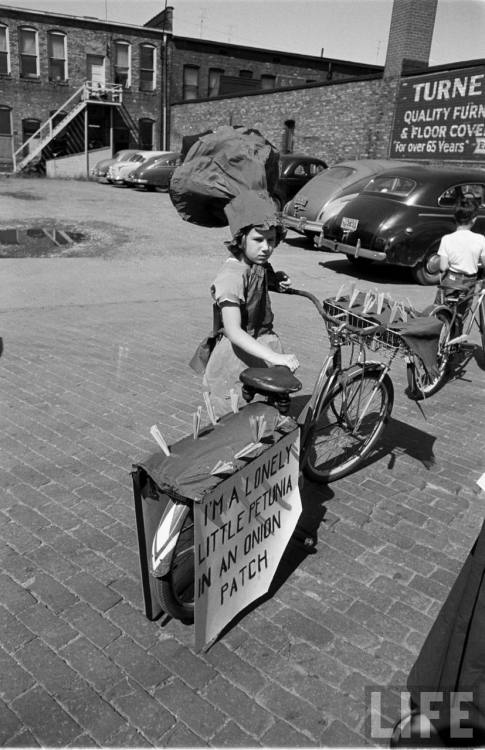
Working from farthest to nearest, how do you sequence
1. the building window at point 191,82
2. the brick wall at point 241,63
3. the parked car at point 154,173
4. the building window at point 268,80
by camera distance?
the building window at point 268,80
the building window at point 191,82
the brick wall at point 241,63
the parked car at point 154,173

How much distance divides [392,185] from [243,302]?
31.7 feet

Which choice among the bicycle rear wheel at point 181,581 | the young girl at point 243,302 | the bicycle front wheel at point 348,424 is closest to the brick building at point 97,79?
the bicycle front wheel at point 348,424

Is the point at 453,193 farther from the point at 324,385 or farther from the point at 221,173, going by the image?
the point at 221,173

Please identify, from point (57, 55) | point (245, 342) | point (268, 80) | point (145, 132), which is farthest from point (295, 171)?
point (268, 80)

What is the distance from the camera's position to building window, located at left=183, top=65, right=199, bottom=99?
126ft

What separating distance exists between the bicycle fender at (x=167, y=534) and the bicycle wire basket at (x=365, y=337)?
1.59 m

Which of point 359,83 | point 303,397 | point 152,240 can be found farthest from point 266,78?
point 303,397

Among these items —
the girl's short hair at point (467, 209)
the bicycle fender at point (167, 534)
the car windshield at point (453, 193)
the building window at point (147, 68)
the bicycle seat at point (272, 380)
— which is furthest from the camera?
the building window at point (147, 68)

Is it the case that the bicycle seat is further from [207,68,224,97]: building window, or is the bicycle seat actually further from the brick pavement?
[207,68,224,97]: building window

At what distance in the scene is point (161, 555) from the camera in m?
2.47

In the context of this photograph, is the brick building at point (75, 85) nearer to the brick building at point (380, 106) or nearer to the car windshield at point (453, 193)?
the brick building at point (380, 106)

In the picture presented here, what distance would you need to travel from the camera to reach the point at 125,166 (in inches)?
1064

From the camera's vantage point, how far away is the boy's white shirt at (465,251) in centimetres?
610

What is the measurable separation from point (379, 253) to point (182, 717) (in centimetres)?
926
